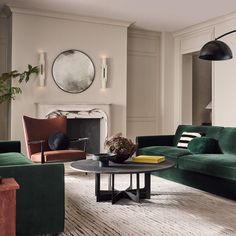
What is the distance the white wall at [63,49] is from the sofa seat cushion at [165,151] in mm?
1733

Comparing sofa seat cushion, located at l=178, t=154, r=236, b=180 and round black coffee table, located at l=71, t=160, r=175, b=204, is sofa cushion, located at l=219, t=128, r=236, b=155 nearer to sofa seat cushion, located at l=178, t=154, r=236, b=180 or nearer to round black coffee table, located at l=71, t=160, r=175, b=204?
sofa seat cushion, located at l=178, t=154, r=236, b=180

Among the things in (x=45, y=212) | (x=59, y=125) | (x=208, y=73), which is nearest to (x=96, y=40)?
(x=59, y=125)

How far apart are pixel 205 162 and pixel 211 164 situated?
0.09m

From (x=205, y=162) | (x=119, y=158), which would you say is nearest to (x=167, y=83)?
(x=205, y=162)

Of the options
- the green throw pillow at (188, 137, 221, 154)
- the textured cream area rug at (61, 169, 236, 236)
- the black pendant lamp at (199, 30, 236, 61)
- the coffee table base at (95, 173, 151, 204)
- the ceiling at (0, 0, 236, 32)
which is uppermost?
the ceiling at (0, 0, 236, 32)

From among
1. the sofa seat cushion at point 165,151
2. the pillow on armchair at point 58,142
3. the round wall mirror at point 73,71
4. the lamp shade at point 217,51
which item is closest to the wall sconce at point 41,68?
the round wall mirror at point 73,71

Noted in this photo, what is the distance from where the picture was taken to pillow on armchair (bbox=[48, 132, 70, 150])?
187 inches

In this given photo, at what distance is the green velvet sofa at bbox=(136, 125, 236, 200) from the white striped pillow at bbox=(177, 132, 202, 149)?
13 cm

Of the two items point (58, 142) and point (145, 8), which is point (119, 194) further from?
point (145, 8)

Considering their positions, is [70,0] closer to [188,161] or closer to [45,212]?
[188,161]

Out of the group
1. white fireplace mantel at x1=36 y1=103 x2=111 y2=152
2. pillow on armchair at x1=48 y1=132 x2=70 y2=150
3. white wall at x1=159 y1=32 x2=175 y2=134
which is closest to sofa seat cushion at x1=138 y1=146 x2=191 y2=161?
pillow on armchair at x1=48 y1=132 x2=70 y2=150

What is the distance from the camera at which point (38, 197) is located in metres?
2.42

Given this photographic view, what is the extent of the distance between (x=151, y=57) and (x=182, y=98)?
1111 millimetres

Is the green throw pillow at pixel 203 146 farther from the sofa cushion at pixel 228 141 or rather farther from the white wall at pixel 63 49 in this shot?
the white wall at pixel 63 49
